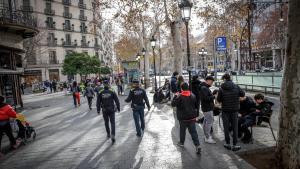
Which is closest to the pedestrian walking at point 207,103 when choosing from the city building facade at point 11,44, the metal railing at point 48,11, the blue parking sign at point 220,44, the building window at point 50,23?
the blue parking sign at point 220,44

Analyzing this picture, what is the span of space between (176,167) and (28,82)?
156 feet

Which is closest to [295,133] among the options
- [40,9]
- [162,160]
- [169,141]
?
[162,160]

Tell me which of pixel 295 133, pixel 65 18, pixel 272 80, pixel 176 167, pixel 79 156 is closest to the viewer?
pixel 295 133

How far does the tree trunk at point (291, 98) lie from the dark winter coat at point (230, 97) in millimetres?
1367

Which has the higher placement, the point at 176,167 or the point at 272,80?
the point at 272,80

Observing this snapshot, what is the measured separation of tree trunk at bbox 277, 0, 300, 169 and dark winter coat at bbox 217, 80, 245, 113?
137cm

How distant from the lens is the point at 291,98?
13.8ft

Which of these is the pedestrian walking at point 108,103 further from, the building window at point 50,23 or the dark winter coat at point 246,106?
the building window at point 50,23

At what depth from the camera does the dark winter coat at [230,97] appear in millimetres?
5742

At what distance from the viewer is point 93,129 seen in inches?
372

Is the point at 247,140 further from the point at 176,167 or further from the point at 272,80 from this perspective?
the point at 272,80

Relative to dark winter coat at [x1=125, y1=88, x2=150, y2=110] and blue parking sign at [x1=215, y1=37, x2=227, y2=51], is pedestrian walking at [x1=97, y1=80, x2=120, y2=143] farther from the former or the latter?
blue parking sign at [x1=215, y1=37, x2=227, y2=51]

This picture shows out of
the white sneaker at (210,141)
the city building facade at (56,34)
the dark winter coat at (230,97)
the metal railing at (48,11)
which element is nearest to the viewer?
the dark winter coat at (230,97)

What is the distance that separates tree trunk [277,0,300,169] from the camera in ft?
13.6
